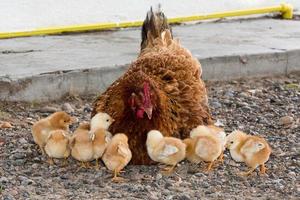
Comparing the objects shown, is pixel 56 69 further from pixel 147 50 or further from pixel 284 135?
pixel 284 135

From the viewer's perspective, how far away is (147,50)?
6.40 m

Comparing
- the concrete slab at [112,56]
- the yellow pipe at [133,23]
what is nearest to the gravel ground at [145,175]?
the concrete slab at [112,56]

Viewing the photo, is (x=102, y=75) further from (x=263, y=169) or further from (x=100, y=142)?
(x=263, y=169)

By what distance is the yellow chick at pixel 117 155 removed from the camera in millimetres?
5254

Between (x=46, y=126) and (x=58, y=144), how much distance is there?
1.06 feet

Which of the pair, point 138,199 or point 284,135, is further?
point 284,135

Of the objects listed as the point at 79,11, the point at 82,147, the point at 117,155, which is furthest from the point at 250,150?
the point at 79,11

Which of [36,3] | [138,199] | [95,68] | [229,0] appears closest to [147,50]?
[95,68]

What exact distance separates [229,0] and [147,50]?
3.95m

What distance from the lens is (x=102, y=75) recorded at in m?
7.32

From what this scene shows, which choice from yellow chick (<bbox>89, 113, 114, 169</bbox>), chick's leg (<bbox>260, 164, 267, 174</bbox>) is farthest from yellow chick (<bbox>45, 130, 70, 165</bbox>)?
chick's leg (<bbox>260, 164, 267, 174</bbox>)

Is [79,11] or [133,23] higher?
[79,11]

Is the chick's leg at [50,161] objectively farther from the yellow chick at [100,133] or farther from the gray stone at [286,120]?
the gray stone at [286,120]

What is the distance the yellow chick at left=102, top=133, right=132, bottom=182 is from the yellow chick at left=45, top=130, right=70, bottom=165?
1.03ft
